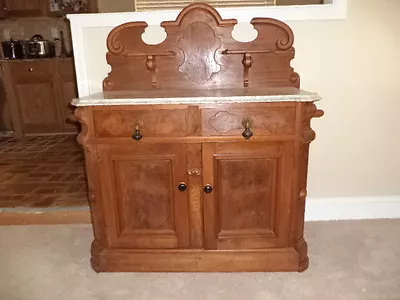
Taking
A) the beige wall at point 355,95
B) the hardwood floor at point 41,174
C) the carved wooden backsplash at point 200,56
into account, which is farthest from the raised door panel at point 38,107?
the beige wall at point 355,95

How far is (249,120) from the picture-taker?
155 cm

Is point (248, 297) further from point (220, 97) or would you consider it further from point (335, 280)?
point (220, 97)

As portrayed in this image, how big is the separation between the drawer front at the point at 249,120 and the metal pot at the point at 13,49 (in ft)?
11.7

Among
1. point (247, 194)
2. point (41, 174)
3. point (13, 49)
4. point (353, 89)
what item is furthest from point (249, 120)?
point (13, 49)

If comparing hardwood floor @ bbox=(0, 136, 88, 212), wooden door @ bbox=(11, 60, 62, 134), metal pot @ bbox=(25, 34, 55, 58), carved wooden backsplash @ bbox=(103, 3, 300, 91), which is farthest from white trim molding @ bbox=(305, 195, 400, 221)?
metal pot @ bbox=(25, 34, 55, 58)

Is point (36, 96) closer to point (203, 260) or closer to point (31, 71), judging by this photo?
point (31, 71)

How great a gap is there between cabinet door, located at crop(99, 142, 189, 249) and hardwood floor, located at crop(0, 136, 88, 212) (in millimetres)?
785

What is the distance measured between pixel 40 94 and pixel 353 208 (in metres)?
3.49

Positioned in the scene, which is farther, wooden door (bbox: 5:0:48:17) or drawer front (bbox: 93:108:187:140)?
wooden door (bbox: 5:0:48:17)

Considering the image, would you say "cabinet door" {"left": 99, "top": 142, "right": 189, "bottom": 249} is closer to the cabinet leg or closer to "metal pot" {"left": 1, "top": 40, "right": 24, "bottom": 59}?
the cabinet leg

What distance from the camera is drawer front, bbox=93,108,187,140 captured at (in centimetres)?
157

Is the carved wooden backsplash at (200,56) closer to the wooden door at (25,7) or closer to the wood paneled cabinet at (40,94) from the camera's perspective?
the wood paneled cabinet at (40,94)

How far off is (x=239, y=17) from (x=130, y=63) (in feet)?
1.99

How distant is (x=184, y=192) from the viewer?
1.67 m
